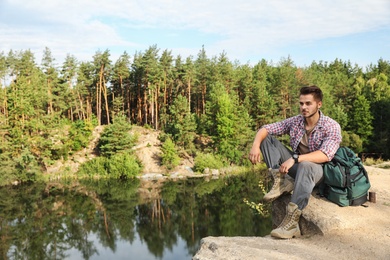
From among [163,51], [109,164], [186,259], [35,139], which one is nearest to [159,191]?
[109,164]

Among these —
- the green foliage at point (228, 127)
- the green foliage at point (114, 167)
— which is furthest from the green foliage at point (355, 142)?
the green foliage at point (114, 167)

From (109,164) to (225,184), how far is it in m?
12.7

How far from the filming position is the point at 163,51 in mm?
49844

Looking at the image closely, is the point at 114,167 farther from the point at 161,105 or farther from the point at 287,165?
the point at 287,165

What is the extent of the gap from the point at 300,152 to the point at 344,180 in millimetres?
802

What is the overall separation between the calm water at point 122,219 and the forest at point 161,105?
7290 mm

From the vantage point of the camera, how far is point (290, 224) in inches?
198

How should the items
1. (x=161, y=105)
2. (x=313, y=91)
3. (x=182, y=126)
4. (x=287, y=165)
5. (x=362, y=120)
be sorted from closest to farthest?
1. (x=287, y=165)
2. (x=313, y=91)
3. (x=182, y=126)
4. (x=362, y=120)
5. (x=161, y=105)

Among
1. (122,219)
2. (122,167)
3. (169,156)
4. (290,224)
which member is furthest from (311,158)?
(169,156)

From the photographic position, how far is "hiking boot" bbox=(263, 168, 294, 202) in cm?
543

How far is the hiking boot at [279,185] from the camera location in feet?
17.8

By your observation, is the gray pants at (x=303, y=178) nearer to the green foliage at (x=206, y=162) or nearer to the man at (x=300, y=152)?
the man at (x=300, y=152)

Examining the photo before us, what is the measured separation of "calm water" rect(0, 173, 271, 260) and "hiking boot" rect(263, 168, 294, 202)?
42.8 feet

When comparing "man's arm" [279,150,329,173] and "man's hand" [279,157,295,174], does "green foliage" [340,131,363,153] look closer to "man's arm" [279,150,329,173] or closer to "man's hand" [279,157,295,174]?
"man's arm" [279,150,329,173]
